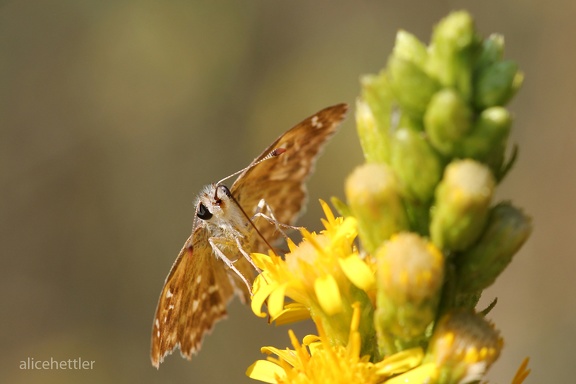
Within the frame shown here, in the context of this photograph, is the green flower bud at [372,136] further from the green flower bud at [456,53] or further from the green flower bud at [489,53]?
the green flower bud at [489,53]

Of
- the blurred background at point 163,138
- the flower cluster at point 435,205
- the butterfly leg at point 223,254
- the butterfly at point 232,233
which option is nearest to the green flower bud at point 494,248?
the flower cluster at point 435,205

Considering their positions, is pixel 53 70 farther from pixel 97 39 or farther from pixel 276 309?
pixel 276 309

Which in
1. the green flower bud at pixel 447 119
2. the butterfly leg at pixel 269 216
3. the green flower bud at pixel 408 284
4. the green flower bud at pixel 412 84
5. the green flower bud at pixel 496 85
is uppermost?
the butterfly leg at pixel 269 216

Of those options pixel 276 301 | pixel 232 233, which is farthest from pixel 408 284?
pixel 232 233

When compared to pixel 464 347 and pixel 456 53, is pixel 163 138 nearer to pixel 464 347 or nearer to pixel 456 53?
pixel 456 53

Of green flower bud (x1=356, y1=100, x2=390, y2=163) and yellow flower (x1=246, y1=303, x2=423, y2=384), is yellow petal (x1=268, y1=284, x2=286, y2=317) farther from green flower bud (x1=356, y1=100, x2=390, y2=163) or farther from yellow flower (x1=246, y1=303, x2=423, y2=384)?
green flower bud (x1=356, y1=100, x2=390, y2=163)

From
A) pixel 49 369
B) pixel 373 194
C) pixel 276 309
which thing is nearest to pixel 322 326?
pixel 276 309

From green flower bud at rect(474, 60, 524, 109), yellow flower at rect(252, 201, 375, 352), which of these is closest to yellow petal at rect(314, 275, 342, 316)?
yellow flower at rect(252, 201, 375, 352)
